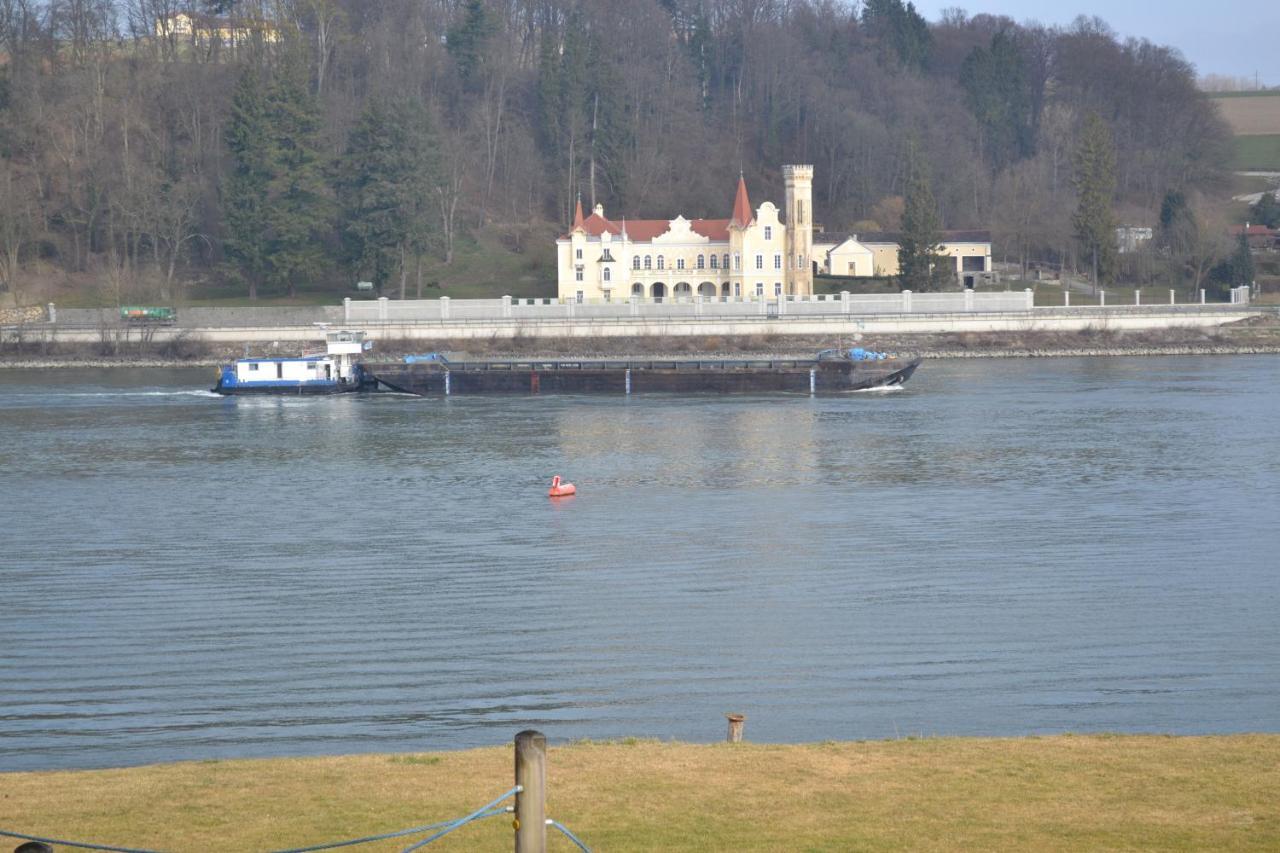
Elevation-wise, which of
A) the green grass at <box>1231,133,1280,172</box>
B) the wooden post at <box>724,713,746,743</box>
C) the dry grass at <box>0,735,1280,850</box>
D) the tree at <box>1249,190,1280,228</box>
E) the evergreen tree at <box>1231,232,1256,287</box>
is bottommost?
the wooden post at <box>724,713,746,743</box>

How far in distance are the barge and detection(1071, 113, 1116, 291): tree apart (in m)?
29.0

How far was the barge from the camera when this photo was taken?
200 feet

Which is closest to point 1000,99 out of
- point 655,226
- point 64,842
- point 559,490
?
point 655,226

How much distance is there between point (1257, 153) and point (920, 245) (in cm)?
5297

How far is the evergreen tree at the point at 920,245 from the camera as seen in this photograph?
3241 inches

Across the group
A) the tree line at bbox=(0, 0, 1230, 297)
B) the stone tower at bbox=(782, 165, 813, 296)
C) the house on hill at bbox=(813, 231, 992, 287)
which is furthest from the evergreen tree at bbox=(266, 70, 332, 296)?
the house on hill at bbox=(813, 231, 992, 287)

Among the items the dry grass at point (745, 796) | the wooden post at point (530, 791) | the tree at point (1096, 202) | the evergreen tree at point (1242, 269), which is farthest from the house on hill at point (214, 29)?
the wooden post at point (530, 791)

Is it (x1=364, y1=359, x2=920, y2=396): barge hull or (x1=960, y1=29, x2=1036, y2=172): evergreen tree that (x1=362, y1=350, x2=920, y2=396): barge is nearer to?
(x1=364, y1=359, x2=920, y2=396): barge hull

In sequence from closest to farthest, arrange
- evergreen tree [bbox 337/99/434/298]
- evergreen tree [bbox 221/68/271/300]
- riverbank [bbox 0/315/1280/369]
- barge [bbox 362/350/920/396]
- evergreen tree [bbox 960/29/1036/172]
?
1. barge [bbox 362/350/920/396]
2. riverbank [bbox 0/315/1280/369]
3. evergreen tree [bbox 337/99/434/298]
4. evergreen tree [bbox 221/68/271/300]
5. evergreen tree [bbox 960/29/1036/172]

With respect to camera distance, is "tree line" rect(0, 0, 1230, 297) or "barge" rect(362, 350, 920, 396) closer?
"barge" rect(362, 350, 920, 396)

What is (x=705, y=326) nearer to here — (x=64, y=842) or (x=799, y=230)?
(x=799, y=230)

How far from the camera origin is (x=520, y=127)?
101 meters

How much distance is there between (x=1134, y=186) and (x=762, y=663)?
321 ft

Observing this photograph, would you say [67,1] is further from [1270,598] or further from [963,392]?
[1270,598]
